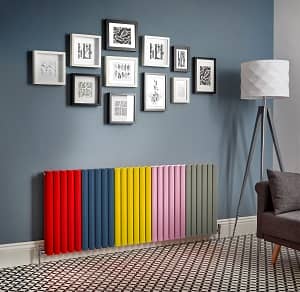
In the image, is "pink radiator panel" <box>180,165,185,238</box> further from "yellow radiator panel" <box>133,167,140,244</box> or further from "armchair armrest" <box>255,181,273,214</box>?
"armchair armrest" <box>255,181,273,214</box>

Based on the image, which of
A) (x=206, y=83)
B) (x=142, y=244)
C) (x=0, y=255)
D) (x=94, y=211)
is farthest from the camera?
(x=206, y=83)

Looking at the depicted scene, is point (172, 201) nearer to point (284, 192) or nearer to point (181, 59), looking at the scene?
point (284, 192)

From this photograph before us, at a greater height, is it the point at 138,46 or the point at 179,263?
the point at 138,46

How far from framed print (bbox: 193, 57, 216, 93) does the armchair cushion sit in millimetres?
1154

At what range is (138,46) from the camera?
464 centimetres

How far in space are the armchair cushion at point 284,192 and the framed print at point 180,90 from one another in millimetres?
1112

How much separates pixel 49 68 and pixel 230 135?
191 cm

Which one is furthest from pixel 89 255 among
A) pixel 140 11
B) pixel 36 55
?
pixel 140 11

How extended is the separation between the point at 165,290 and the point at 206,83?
7.09 feet

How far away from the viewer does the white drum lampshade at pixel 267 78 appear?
15.1 ft

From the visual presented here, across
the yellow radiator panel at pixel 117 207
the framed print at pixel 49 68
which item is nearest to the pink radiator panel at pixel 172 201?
the yellow radiator panel at pixel 117 207

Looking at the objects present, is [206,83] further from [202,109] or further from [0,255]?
[0,255]

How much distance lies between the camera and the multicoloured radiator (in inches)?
Result: 167

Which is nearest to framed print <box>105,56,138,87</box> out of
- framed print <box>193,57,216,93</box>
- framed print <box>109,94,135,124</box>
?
framed print <box>109,94,135,124</box>
